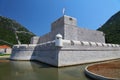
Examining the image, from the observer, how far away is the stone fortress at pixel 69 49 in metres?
15.8

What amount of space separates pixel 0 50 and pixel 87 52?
44.8 metres

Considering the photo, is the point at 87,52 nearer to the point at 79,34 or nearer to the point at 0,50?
the point at 79,34

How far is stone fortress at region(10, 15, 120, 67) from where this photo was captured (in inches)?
623

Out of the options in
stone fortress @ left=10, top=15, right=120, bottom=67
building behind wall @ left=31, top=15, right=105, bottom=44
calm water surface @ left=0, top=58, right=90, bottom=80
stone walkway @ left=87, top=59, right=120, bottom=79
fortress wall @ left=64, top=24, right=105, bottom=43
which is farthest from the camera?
fortress wall @ left=64, top=24, right=105, bottom=43

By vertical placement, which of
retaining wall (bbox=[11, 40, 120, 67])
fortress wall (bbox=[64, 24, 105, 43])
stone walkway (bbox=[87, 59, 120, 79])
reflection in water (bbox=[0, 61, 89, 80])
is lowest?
reflection in water (bbox=[0, 61, 89, 80])

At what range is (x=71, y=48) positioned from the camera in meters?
16.8

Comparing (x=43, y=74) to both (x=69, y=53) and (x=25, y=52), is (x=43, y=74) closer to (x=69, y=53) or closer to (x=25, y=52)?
(x=69, y=53)

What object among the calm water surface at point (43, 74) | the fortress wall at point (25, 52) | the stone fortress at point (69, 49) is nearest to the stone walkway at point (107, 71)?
the calm water surface at point (43, 74)

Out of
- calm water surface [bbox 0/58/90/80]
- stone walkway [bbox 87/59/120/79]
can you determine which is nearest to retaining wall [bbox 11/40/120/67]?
calm water surface [bbox 0/58/90/80]

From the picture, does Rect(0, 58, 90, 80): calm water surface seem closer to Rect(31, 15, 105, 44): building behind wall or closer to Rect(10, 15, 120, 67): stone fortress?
Rect(10, 15, 120, 67): stone fortress

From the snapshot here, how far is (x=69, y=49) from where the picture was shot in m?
16.5

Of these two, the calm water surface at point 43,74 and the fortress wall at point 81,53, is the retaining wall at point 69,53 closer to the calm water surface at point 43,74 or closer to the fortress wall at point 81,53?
the fortress wall at point 81,53

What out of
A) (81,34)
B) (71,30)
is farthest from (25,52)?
(81,34)

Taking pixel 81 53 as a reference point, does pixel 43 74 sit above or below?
below
